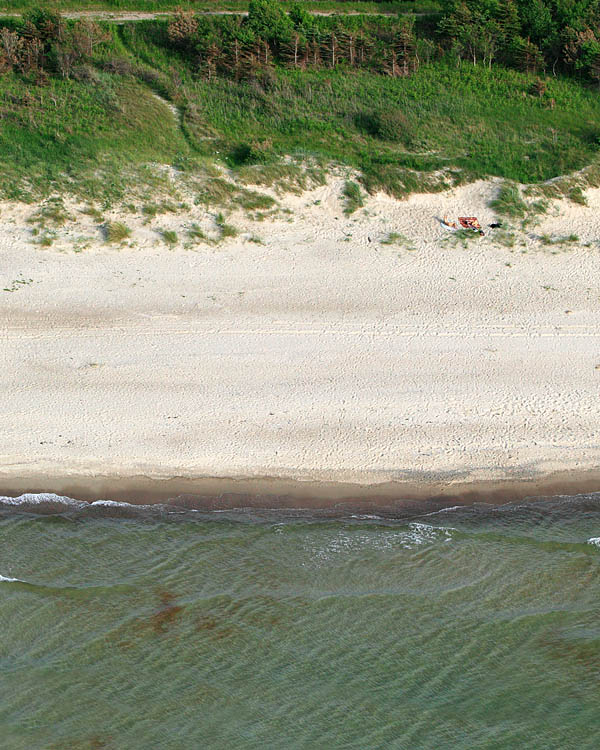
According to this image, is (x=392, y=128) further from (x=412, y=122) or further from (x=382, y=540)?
(x=382, y=540)

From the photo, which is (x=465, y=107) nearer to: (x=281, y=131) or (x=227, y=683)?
(x=281, y=131)

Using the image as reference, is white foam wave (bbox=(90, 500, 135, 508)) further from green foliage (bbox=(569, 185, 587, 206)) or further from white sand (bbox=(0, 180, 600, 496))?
green foliage (bbox=(569, 185, 587, 206))

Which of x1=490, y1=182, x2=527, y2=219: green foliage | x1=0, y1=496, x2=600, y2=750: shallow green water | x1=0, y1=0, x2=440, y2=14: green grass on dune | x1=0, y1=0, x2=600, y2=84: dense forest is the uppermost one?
x1=0, y1=0, x2=440, y2=14: green grass on dune

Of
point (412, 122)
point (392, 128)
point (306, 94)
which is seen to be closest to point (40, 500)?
point (392, 128)

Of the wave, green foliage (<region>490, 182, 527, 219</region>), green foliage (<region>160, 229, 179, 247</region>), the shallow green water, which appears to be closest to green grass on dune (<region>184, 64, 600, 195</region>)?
green foliage (<region>490, 182, 527, 219</region>)

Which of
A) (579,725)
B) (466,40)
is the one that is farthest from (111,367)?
(466,40)

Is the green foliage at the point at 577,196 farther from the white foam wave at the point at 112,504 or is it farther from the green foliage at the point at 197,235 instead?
the white foam wave at the point at 112,504
